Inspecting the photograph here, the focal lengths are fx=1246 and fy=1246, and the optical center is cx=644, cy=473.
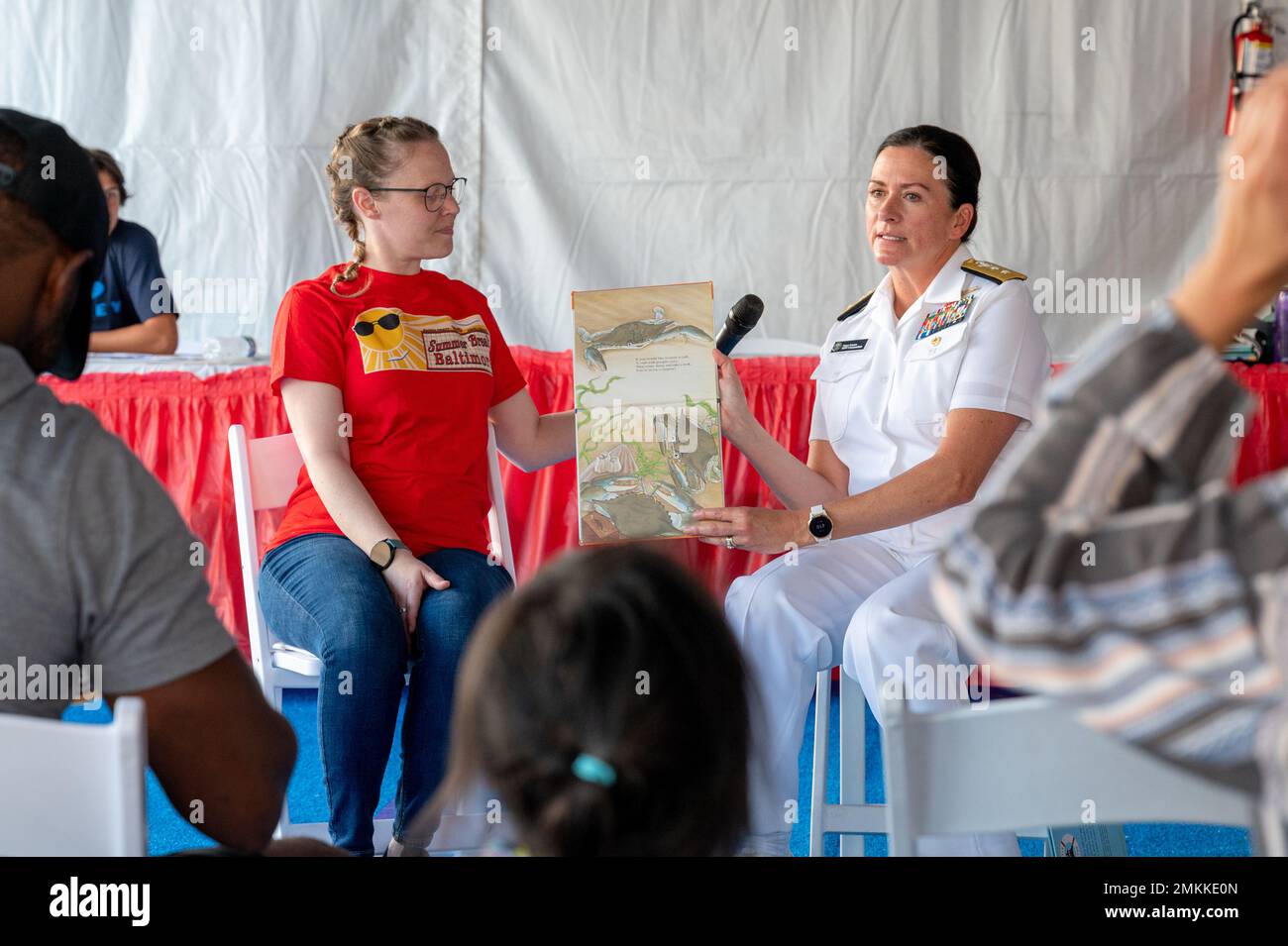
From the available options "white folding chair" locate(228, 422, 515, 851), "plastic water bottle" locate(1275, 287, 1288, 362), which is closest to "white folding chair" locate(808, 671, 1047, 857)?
"white folding chair" locate(228, 422, 515, 851)

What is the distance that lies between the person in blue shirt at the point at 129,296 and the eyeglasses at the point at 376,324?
5.22 feet

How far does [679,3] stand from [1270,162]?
4034 mm

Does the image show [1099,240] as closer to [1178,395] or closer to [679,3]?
[679,3]

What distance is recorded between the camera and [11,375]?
106 centimetres

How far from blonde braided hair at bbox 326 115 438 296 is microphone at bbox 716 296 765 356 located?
2.14 feet

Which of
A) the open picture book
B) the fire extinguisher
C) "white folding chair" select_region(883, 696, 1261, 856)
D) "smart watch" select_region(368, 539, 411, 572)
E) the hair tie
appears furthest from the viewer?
the fire extinguisher

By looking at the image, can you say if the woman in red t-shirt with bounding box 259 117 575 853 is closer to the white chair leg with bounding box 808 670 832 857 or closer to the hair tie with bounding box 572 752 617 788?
the white chair leg with bounding box 808 670 832 857

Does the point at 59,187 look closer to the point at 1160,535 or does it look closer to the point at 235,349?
the point at 1160,535

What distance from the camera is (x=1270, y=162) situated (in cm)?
66

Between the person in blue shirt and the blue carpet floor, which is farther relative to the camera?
the person in blue shirt

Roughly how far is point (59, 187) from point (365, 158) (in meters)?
1.19

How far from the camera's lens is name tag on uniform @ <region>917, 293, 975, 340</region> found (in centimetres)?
219

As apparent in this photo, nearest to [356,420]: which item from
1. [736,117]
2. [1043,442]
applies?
[1043,442]
